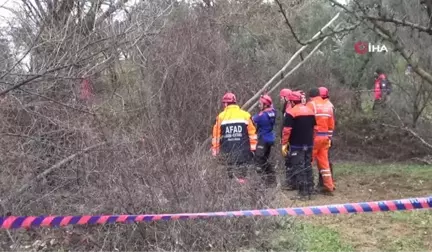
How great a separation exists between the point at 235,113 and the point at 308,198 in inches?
75.7

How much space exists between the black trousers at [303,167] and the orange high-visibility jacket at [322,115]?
493 millimetres

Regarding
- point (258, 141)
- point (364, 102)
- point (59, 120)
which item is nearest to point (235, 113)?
point (258, 141)

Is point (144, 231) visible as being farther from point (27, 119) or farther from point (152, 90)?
point (152, 90)

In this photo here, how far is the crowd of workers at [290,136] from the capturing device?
8508 mm

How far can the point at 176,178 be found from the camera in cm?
554

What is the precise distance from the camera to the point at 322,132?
9.59 m

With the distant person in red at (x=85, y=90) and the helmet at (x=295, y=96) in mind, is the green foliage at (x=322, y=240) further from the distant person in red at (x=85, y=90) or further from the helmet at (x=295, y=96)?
the distant person in red at (x=85, y=90)

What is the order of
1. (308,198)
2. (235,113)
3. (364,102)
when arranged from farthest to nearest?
(364,102), (308,198), (235,113)

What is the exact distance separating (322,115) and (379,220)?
263 cm

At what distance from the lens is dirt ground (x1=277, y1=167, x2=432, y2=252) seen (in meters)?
6.18

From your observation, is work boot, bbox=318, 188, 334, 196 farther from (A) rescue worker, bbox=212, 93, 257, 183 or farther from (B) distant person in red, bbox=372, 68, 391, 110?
(B) distant person in red, bbox=372, 68, 391, 110

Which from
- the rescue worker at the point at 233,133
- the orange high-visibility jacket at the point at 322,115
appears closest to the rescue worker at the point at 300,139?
the orange high-visibility jacket at the point at 322,115

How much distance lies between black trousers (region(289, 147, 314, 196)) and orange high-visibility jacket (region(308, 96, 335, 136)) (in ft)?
1.62

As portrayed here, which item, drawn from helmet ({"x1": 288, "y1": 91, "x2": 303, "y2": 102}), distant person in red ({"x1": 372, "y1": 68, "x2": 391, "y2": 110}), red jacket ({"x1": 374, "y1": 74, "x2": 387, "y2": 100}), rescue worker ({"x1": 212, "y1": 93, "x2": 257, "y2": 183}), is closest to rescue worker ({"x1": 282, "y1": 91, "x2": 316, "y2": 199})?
helmet ({"x1": 288, "y1": 91, "x2": 303, "y2": 102})
